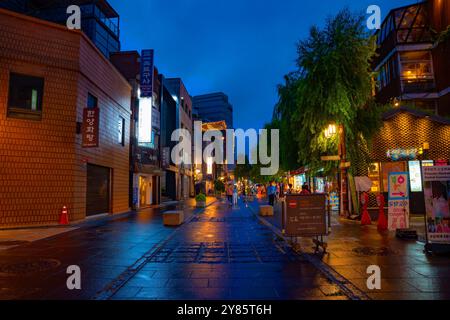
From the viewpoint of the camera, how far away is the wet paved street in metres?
5.38

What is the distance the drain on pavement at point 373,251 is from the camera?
8.27 meters

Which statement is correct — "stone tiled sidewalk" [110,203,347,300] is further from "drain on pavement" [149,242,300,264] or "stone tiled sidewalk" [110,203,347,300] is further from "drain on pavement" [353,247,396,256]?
"drain on pavement" [353,247,396,256]

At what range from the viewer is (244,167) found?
72.9 meters

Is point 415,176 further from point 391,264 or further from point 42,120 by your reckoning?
point 42,120

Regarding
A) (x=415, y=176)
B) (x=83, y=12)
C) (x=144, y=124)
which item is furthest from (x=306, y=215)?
(x=83, y=12)

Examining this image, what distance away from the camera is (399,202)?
38.5ft

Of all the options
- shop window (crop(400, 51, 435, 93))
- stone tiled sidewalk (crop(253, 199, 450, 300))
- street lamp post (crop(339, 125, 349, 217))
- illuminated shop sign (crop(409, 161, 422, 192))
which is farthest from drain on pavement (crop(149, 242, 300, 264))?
shop window (crop(400, 51, 435, 93))

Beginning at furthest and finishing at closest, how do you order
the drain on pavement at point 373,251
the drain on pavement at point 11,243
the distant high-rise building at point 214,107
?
the distant high-rise building at point 214,107, the drain on pavement at point 11,243, the drain on pavement at point 373,251

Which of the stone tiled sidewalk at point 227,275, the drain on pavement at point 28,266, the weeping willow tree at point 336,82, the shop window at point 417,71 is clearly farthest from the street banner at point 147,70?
the shop window at point 417,71

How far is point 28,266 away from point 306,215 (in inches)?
268

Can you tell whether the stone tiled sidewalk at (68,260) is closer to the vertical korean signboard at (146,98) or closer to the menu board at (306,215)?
the menu board at (306,215)

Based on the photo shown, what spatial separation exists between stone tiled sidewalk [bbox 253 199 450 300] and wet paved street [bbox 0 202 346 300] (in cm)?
70

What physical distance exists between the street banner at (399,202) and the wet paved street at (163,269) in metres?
4.51
